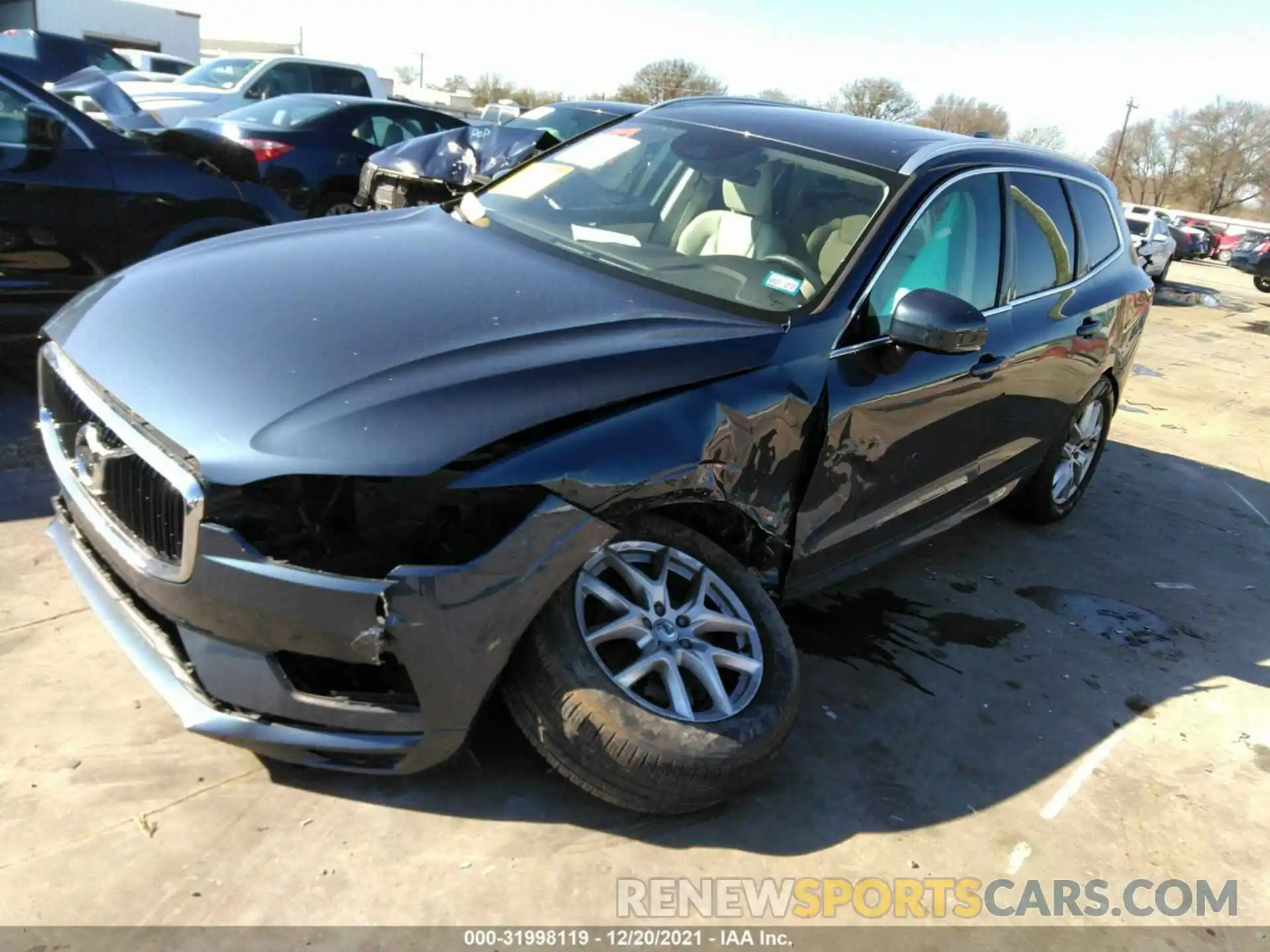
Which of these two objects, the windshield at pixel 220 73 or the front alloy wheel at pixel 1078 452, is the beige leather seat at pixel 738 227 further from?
the windshield at pixel 220 73

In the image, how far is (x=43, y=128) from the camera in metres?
4.91

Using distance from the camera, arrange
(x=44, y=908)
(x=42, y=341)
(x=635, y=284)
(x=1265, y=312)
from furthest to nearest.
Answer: (x=1265, y=312)
(x=42, y=341)
(x=635, y=284)
(x=44, y=908)

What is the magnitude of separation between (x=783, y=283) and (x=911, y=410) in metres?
0.62

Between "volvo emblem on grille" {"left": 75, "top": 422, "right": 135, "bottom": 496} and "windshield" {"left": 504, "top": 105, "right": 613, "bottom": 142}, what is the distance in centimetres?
728

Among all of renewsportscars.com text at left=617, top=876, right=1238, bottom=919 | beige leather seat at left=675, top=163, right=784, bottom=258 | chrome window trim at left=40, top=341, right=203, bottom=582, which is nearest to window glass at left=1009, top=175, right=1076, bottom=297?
beige leather seat at left=675, top=163, right=784, bottom=258

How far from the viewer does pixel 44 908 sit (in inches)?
82.8

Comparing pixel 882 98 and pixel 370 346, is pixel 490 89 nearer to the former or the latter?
pixel 882 98

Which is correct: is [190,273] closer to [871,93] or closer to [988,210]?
[988,210]

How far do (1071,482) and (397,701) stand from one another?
163 inches

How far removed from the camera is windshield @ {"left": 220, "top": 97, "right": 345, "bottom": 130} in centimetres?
887

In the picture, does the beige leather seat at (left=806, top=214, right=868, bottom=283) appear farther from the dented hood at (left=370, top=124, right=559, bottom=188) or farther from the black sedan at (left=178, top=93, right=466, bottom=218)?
the black sedan at (left=178, top=93, right=466, bottom=218)

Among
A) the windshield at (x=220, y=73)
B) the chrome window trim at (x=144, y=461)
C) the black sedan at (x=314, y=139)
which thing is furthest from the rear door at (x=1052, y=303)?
the windshield at (x=220, y=73)

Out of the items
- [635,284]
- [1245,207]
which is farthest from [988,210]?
[1245,207]

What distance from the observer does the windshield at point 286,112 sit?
8.87 m
